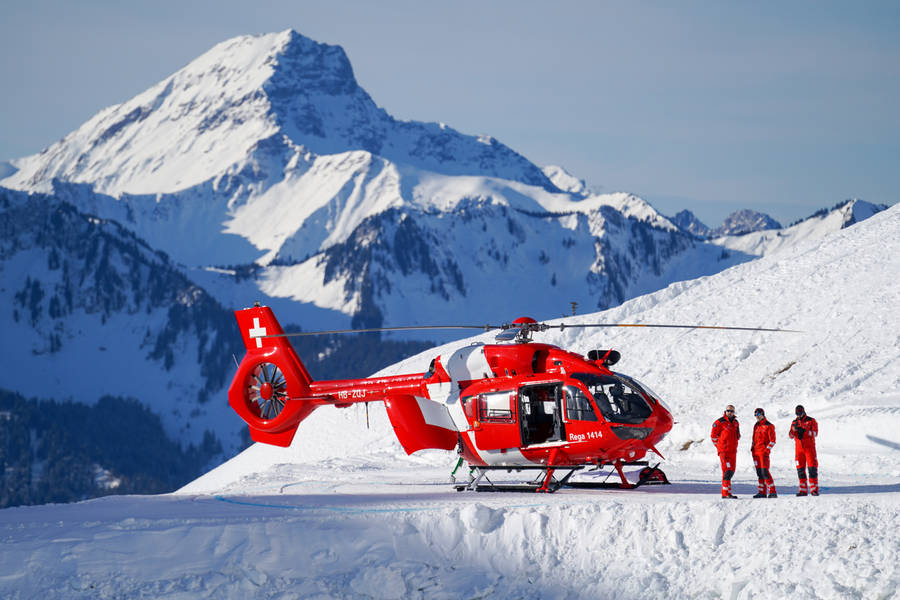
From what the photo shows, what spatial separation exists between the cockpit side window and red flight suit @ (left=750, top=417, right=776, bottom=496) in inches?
127

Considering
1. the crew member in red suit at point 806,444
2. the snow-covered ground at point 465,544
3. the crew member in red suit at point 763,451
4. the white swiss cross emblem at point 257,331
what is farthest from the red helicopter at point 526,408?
the white swiss cross emblem at point 257,331

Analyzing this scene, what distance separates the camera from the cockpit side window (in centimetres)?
1980

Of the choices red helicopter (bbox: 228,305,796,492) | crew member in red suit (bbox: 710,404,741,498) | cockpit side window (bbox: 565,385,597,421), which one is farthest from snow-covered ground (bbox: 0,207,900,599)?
cockpit side window (bbox: 565,385,597,421)

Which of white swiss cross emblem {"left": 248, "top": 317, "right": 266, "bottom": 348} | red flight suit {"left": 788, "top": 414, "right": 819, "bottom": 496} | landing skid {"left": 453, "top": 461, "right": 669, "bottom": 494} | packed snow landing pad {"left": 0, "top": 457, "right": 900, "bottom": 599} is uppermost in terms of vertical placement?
white swiss cross emblem {"left": 248, "top": 317, "right": 266, "bottom": 348}

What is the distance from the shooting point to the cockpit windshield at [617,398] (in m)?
19.6

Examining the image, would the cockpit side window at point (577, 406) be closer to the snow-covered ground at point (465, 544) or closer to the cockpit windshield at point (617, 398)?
the cockpit windshield at point (617, 398)

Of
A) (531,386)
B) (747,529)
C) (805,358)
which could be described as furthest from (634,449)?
(805,358)

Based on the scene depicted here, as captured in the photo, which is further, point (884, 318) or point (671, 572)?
point (884, 318)

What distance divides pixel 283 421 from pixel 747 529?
13.5 metres

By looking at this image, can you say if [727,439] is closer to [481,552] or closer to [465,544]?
[481,552]

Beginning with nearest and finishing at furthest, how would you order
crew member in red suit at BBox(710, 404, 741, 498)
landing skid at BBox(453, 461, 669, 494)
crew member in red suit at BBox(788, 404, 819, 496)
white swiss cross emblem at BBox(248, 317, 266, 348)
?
crew member in red suit at BBox(788, 404, 819, 496)
crew member in red suit at BBox(710, 404, 741, 498)
landing skid at BBox(453, 461, 669, 494)
white swiss cross emblem at BBox(248, 317, 266, 348)

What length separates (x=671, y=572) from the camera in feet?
50.3

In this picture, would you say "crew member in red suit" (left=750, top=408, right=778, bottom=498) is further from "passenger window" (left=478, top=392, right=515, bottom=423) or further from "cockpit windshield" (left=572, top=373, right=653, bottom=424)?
"passenger window" (left=478, top=392, right=515, bottom=423)

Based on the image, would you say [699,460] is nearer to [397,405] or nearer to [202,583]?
[397,405]
